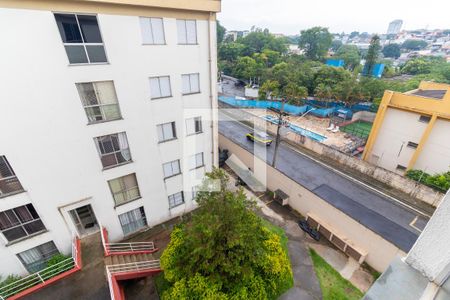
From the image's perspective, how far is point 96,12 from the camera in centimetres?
999

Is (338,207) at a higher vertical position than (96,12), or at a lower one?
lower

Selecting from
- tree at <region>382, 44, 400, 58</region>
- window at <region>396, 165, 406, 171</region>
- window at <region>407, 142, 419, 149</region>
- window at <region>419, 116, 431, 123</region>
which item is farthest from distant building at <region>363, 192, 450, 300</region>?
tree at <region>382, 44, 400, 58</region>

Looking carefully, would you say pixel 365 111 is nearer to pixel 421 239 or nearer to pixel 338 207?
pixel 338 207

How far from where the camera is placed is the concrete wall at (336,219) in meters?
14.9

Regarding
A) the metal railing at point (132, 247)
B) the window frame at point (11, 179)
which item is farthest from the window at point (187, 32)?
the metal railing at point (132, 247)

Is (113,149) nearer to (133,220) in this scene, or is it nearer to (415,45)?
(133,220)

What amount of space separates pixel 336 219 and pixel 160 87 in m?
16.1

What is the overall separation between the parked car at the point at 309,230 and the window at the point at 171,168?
11309 millimetres

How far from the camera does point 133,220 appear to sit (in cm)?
1609

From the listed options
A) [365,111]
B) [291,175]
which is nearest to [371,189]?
[291,175]

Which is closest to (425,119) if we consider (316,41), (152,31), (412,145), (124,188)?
(412,145)

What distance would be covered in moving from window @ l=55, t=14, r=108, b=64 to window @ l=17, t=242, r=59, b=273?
423 inches

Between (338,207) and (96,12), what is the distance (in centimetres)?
1999

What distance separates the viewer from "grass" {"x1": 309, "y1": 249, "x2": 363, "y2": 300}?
13.9 metres
